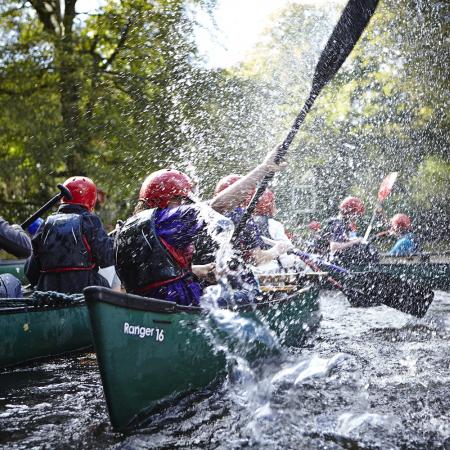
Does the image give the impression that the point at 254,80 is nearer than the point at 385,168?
Yes

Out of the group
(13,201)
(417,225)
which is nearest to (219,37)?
(13,201)

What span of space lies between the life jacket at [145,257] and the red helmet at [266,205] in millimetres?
3382

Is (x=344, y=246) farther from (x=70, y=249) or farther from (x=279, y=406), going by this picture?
(x=279, y=406)

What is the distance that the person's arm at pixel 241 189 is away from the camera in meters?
5.57

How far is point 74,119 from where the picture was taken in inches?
664

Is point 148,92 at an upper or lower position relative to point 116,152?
upper

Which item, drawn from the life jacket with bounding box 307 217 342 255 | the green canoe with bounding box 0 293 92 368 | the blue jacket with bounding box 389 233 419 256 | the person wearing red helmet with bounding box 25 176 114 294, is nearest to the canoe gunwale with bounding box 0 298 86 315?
the green canoe with bounding box 0 293 92 368

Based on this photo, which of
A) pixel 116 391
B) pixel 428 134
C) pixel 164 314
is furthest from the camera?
pixel 428 134

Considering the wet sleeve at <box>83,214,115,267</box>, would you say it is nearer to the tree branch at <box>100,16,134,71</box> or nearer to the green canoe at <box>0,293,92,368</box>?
the green canoe at <box>0,293,92,368</box>

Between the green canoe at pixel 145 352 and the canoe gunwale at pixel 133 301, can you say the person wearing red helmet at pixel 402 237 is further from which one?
the canoe gunwale at pixel 133 301

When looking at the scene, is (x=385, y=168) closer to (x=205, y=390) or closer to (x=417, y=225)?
(x=417, y=225)

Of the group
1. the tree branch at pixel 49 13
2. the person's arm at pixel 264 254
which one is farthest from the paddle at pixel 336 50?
the tree branch at pixel 49 13

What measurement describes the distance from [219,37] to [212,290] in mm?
13784

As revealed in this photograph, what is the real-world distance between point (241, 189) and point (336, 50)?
87.9 inches
